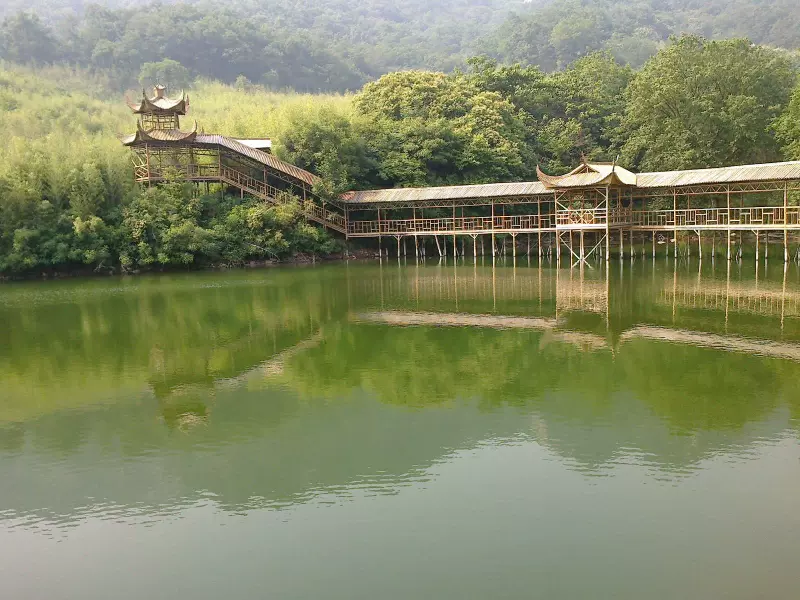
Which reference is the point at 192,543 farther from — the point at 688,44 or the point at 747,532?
the point at 688,44

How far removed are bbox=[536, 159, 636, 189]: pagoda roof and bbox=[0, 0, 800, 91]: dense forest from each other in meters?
33.1

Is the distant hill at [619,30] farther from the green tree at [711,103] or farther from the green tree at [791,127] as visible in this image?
the green tree at [791,127]

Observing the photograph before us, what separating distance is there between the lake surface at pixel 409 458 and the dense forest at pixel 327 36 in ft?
163

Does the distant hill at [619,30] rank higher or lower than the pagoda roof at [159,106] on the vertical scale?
higher

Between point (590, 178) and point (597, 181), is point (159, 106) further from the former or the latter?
point (597, 181)

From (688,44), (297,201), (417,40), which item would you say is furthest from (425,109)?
(417,40)

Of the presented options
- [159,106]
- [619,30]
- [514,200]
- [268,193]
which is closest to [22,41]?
[159,106]

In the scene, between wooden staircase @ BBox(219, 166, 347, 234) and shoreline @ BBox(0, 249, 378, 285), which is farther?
wooden staircase @ BBox(219, 166, 347, 234)

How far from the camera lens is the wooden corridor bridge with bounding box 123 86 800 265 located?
2742 cm

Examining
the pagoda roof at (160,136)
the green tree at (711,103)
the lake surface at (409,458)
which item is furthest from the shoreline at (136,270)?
the green tree at (711,103)

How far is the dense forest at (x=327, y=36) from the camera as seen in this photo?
5997 cm

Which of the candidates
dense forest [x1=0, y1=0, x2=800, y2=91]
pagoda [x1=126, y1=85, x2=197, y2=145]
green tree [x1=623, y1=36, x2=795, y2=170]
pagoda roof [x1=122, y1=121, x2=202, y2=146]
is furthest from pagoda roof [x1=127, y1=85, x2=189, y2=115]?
dense forest [x1=0, y1=0, x2=800, y2=91]

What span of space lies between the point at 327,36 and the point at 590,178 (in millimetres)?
71995

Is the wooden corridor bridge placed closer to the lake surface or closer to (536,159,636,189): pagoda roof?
(536,159,636,189): pagoda roof
